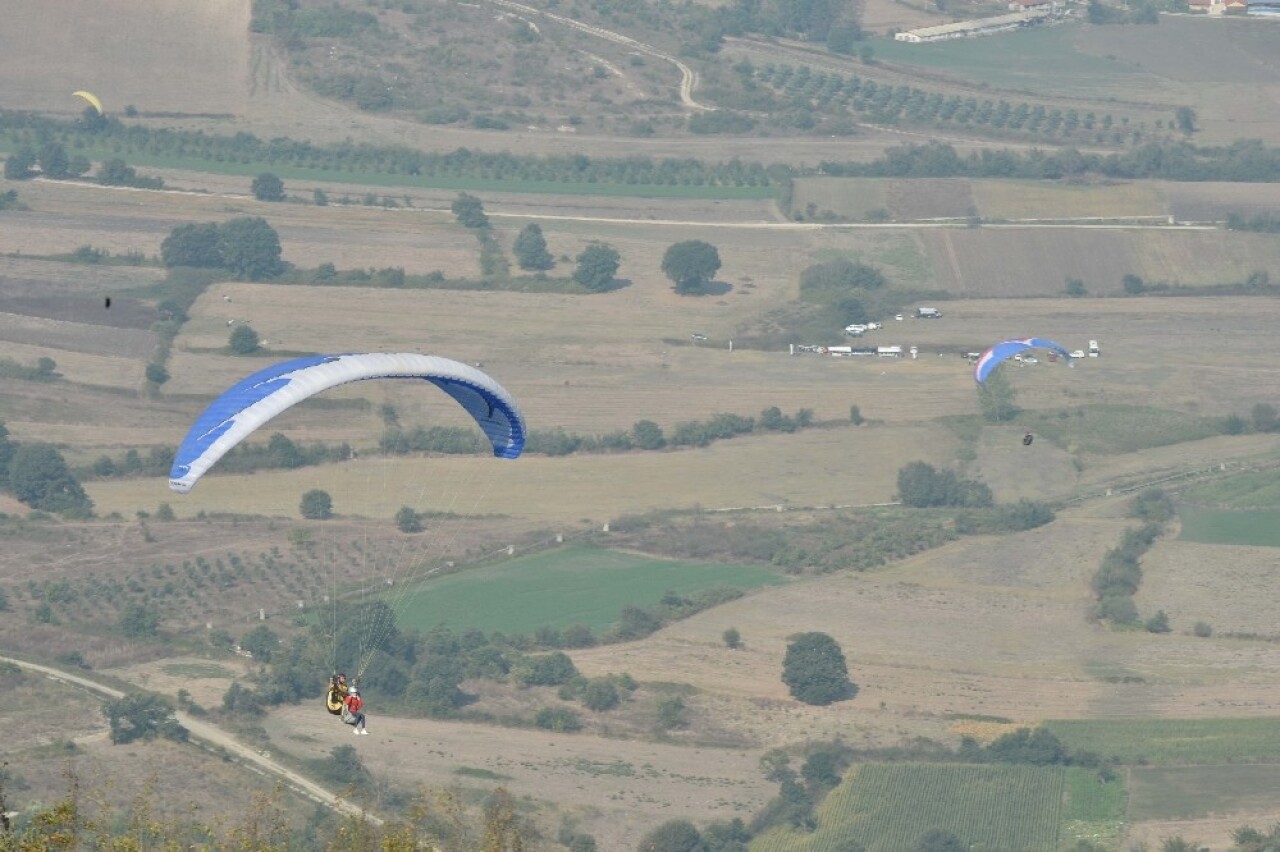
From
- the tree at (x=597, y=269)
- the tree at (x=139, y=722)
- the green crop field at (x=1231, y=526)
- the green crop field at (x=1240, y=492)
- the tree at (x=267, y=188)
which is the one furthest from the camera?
the tree at (x=267, y=188)

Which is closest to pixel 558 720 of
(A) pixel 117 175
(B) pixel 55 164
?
(A) pixel 117 175

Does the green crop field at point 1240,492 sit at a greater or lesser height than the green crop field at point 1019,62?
lesser

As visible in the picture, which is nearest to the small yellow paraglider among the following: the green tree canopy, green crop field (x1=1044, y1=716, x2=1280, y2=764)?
the green tree canopy

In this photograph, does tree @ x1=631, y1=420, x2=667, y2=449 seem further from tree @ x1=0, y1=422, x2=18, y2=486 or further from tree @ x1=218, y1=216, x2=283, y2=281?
tree @ x1=218, y1=216, x2=283, y2=281

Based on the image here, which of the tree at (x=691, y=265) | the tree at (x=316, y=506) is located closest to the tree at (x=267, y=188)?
the tree at (x=691, y=265)

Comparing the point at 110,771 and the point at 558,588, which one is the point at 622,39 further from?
the point at 110,771

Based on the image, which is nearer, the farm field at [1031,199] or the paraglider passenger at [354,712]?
the paraglider passenger at [354,712]

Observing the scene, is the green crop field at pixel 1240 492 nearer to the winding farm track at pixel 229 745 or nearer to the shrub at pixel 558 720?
the shrub at pixel 558 720
